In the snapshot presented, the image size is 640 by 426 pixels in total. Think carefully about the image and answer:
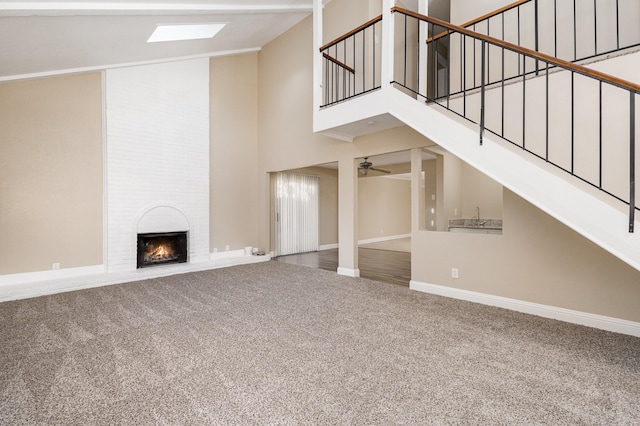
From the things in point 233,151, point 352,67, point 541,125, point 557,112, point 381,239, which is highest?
point 352,67

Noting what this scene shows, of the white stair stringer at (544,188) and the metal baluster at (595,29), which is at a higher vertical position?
the metal baluster at (595,29)

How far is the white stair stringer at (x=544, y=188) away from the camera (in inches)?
75.7

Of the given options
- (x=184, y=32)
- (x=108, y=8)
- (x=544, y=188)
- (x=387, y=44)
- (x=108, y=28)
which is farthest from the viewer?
(x=184, y=32)

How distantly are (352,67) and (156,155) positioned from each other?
4.05 meters

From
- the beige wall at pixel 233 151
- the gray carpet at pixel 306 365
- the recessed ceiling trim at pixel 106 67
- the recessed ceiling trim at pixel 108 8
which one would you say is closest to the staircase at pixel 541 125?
the gray carpet at pixel 306 365

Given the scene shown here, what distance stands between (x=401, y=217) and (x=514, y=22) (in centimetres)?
852

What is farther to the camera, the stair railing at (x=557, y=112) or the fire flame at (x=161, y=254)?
the fire flame at (x=161, y=254)

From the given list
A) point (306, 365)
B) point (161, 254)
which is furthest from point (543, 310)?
point (161, 254)

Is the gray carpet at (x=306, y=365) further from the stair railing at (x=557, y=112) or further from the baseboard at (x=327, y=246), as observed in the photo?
the baseboard at (x=327, y=246)

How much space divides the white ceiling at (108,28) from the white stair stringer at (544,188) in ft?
11.9

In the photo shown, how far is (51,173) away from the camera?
15.4 feet

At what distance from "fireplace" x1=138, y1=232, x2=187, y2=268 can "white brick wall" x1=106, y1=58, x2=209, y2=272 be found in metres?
0.12

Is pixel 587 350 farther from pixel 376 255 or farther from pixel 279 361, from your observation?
pixel 376 255

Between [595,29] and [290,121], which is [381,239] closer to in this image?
[290,121]
